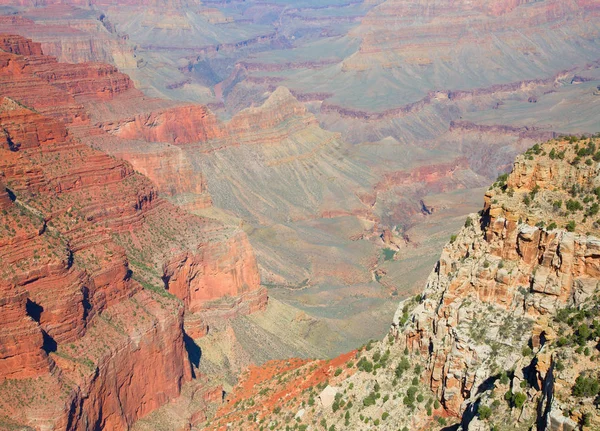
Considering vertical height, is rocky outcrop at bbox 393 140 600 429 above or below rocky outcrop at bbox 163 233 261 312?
above

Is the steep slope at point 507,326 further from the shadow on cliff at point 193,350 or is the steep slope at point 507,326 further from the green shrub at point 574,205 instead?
the shadow on cliff at point 193,350

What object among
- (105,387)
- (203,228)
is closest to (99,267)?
(105,387)

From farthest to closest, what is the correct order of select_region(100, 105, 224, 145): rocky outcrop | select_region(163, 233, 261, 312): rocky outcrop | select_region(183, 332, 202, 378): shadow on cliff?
select_region(100, 105, 224, 145): rocky outcrop
select_region(163, 233, 261, 312): rocky outcrop
select_region(183, 332, 202, 378): shadow on cliff

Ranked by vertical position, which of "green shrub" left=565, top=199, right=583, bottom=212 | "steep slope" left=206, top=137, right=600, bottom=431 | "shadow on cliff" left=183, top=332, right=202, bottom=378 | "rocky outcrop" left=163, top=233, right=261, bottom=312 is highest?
"green shrub" left=565, top=199, right=583, bottom=212

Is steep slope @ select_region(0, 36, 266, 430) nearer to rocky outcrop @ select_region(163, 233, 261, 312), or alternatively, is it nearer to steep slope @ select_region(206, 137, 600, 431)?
rocky outcrop @ select_region(163, 233, 261, 312)

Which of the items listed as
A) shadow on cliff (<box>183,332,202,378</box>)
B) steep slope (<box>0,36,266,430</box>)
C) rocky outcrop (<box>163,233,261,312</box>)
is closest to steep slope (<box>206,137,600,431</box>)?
steep slope (<box>0,36,266,430</box>)

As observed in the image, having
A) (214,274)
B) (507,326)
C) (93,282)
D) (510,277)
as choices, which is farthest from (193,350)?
(510,277)

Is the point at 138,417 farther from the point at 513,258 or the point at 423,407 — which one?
the point at 513,258
